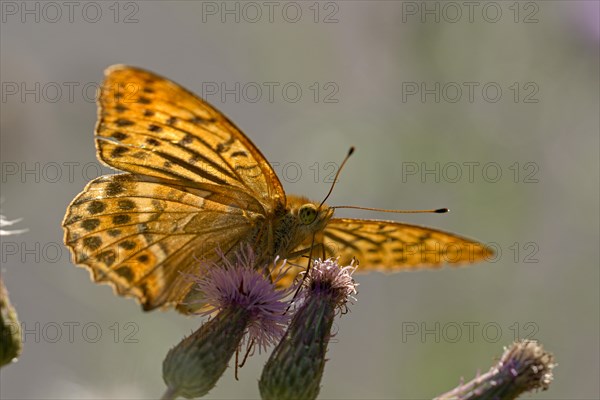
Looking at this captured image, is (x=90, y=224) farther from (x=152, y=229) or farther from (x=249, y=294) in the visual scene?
(x=249, y=294)

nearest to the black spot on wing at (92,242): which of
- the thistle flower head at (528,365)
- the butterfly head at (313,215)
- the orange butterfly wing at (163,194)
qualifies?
the orange butterfly wing at (163,194)

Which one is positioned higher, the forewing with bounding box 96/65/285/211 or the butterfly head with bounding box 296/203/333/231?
the forewing with bounding box 96/65/285/211

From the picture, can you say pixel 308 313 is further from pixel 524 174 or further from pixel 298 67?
pixel 298 67

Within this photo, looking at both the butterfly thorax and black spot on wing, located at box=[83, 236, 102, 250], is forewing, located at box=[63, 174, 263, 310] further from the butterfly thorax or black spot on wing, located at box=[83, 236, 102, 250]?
the butterfly thorax

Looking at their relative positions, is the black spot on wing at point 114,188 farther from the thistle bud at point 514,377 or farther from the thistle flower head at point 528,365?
the thistle flower head at point 528,365

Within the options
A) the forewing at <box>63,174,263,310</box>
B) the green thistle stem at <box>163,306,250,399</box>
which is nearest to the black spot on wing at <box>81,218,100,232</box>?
the forewing at <box>63,174,263,310</box>

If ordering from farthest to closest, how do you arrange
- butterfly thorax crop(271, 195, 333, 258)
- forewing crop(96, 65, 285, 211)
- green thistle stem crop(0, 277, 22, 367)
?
1. butterfly thorax crop(271, 195, 333, 258)
2. forewing crop(96, 65, 285, 211)
3. green thistle stem crop(0, 277, 22, 367)

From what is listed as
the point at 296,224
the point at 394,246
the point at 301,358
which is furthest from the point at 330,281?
the point at 301,358

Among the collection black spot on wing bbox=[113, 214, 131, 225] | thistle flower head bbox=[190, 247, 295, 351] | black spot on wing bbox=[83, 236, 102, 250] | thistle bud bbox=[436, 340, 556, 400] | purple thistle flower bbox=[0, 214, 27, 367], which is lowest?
purple thistle flower bbox=[0, 214, 27, 367]

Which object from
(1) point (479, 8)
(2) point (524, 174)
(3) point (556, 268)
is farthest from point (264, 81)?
(3) point (556, 268)
